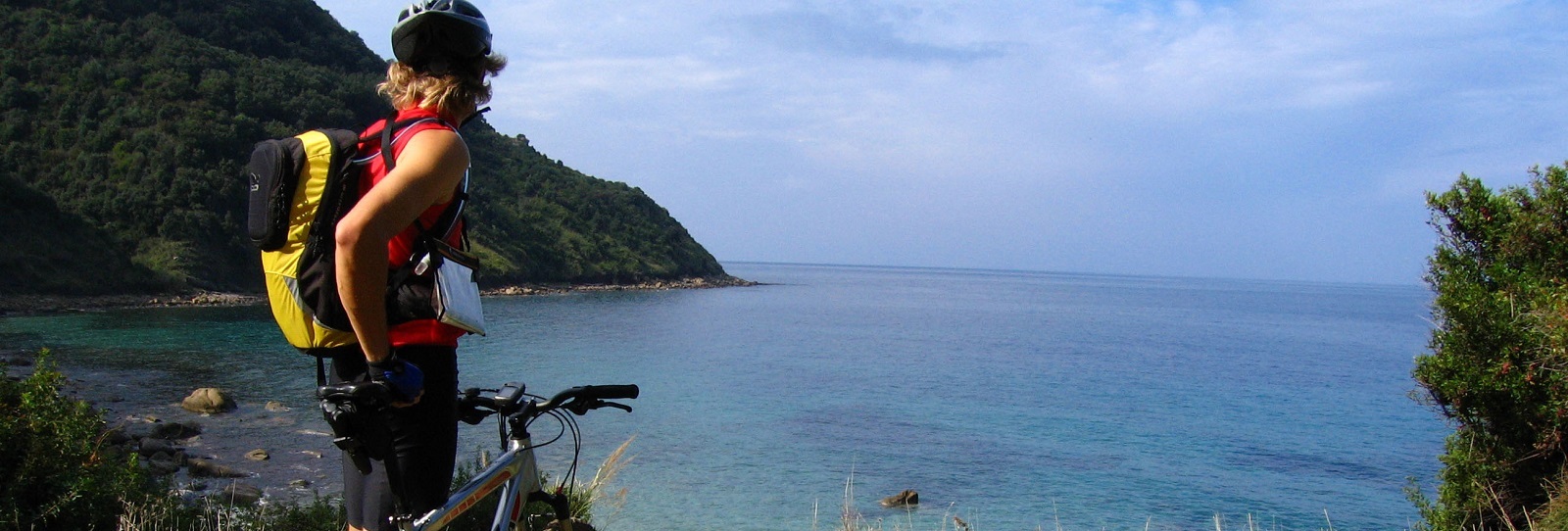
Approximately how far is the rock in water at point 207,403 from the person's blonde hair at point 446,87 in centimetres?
2229

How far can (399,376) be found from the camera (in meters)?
2.05

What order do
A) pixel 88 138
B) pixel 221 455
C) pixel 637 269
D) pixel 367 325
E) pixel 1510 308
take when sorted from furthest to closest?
pixel 637 269 → pixel 88 138 → pixel 221 455 → pixel 1510 308 → pixel 367 325

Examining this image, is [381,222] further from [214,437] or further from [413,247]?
[214,437]

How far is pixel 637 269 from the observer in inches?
3905

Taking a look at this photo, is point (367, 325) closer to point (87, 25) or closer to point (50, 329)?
point (50, 329)

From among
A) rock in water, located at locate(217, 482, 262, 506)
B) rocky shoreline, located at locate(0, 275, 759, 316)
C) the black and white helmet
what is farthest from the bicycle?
rocky shoreline, located at locate(0, 275, 759, 316)

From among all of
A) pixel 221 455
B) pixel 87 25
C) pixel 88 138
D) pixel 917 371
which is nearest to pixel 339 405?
pixel 221 455

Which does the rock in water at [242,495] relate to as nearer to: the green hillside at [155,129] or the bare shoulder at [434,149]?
the bare shoulder at [434,149]

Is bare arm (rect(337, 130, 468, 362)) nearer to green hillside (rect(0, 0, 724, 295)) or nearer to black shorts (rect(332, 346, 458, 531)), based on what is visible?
black shorts (rect(332, 346, 458, 531))

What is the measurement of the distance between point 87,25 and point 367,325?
72.5 meters

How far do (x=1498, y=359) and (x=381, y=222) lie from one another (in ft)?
29.5

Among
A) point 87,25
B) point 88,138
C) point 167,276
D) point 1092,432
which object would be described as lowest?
point 1092,432

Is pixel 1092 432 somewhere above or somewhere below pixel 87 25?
below

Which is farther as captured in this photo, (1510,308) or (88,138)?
(88,138)
